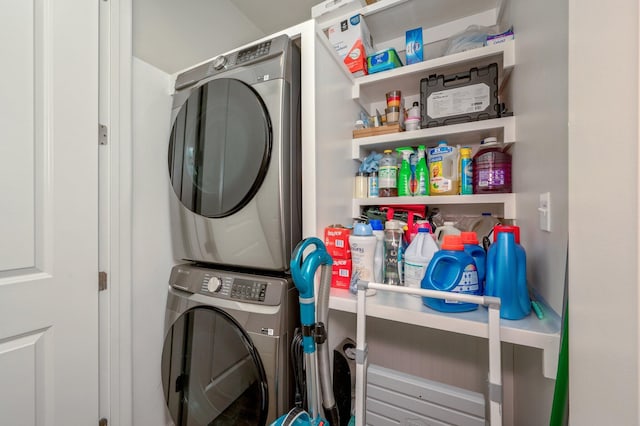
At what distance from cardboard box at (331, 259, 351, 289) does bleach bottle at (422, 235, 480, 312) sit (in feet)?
1.04

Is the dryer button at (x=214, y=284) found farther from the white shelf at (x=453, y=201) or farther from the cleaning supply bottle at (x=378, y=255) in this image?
the white shelf at (x=453, y=201)

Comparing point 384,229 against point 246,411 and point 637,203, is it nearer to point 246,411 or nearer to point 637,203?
point 637,203

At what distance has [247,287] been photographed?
1.05 metres

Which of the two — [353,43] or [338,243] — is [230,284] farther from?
[353,43]

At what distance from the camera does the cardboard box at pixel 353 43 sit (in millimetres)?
1460

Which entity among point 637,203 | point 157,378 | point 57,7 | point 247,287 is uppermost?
point 57,7

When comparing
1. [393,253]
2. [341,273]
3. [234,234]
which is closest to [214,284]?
[234,234]

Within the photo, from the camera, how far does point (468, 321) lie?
787mm

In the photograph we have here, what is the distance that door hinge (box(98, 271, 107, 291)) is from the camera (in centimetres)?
113

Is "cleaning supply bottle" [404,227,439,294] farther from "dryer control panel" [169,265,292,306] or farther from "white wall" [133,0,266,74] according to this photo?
"white wall" [133,0,266,74]

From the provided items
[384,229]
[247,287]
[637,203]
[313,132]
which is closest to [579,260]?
[637,203]

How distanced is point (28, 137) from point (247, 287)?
994 mm

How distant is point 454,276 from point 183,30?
2.08 metres

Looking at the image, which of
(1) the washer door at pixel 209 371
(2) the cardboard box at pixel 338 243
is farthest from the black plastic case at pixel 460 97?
(1) the washer door at pixel 209 371
